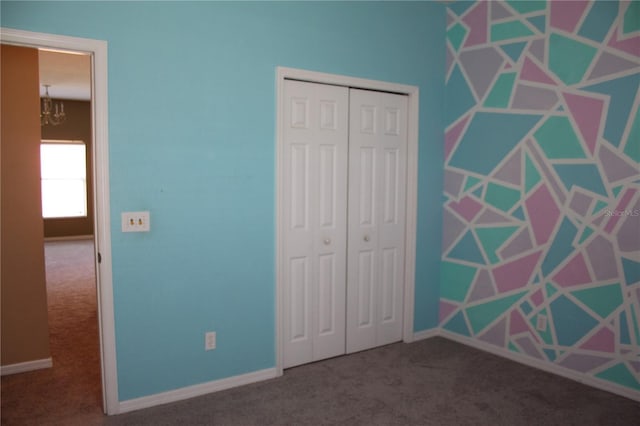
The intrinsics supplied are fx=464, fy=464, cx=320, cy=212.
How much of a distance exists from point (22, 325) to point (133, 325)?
1.22 metres

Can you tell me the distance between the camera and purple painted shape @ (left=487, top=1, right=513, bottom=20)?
3507 millimetres

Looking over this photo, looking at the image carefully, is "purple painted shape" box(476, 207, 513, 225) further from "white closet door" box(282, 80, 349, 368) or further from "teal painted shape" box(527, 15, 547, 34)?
"teal painted shape" box(527, 15, 547, 34)

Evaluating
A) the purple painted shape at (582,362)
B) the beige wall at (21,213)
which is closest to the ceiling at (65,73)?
the beige wall at (21,213)

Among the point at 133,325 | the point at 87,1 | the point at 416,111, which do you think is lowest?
the point at 133,325

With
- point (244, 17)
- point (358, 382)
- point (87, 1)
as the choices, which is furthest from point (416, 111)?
point (87, 1)

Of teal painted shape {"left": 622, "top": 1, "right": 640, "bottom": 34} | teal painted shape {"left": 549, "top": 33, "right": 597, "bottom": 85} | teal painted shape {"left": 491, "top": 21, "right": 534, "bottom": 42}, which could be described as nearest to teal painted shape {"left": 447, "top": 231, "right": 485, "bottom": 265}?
teal painted shape {"left": 549, "top": 33, "right": 597, "bottom": 85}

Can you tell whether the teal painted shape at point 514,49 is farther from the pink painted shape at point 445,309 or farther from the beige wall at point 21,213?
the beige wall at point 21,213

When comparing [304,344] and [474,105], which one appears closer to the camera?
[304,344]

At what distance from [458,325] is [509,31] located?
2382 mm

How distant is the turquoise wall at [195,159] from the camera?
263 centimetres

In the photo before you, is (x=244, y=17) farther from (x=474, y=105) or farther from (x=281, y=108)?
(x=474, y=105)

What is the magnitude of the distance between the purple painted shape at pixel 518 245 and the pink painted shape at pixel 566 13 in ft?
4.73

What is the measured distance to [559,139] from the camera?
324 centimetres

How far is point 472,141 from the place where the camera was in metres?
3.79
